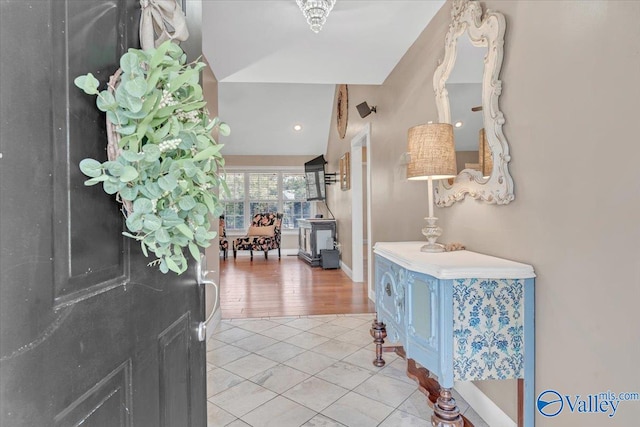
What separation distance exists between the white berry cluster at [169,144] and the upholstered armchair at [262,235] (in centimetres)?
705

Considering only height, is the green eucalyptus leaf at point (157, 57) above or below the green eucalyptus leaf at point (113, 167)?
above

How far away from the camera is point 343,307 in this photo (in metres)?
3.95

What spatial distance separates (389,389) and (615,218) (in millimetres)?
1597

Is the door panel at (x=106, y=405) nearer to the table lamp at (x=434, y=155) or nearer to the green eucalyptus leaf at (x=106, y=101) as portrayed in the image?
the green eucalyptus leaf at (x=106, y=101)

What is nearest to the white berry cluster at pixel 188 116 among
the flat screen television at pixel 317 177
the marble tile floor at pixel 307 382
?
the marble tile floor at pixel 307 382

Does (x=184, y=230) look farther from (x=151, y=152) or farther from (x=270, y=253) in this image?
(x=270, y=253)

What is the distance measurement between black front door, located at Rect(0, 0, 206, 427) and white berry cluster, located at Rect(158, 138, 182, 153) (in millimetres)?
107

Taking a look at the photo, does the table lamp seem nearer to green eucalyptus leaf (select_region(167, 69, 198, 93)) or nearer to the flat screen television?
green eucalyptus leaf (select_region(167, 69, 198, 93))

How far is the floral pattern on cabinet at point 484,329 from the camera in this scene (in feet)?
4.85

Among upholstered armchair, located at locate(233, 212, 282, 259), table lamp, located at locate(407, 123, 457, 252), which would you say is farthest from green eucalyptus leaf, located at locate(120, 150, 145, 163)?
upholstered armchair, located at locate(233, 212, 282, 259)

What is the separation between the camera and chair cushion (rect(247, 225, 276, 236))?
7.84 m

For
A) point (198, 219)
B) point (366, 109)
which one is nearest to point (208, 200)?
point (198, 219)

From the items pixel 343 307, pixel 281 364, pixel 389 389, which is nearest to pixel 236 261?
pixel 343 307

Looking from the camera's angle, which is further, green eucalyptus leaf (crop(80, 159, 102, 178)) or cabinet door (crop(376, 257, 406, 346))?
cabinet door (crop(376, 257, 406, 346))
